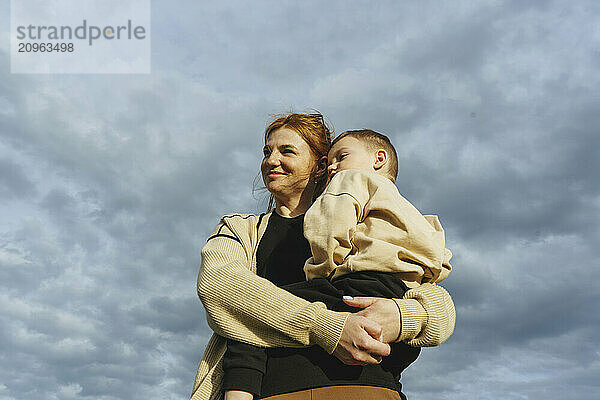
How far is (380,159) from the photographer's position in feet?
11.2

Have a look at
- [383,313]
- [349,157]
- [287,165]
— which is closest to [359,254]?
[383,313]

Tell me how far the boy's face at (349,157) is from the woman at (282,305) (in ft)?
0.91

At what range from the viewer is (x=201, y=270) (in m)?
3.01

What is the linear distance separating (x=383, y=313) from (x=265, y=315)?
0.51 meters

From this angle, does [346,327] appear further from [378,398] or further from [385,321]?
[378,398]

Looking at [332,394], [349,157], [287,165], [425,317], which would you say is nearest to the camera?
[332,394]

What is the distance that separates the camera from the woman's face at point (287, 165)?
3.55 m

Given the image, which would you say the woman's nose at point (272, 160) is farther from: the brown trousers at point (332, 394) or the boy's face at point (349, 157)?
the brown trousers at point (332, 394)

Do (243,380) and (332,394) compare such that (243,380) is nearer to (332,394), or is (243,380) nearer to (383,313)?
(332,394)

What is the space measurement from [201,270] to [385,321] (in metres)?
0.95

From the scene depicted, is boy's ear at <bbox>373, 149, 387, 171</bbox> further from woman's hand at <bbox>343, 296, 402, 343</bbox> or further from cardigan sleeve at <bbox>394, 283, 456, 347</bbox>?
woman's hand at <bbox>343, 296, 402, 343</bbox>

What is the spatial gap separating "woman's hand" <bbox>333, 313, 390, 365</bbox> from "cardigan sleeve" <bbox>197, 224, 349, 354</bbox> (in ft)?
0.11

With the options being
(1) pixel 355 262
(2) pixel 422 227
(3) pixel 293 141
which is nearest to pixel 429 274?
(2) pixel 422 227

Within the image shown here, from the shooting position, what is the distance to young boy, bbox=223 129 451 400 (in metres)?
2.71
